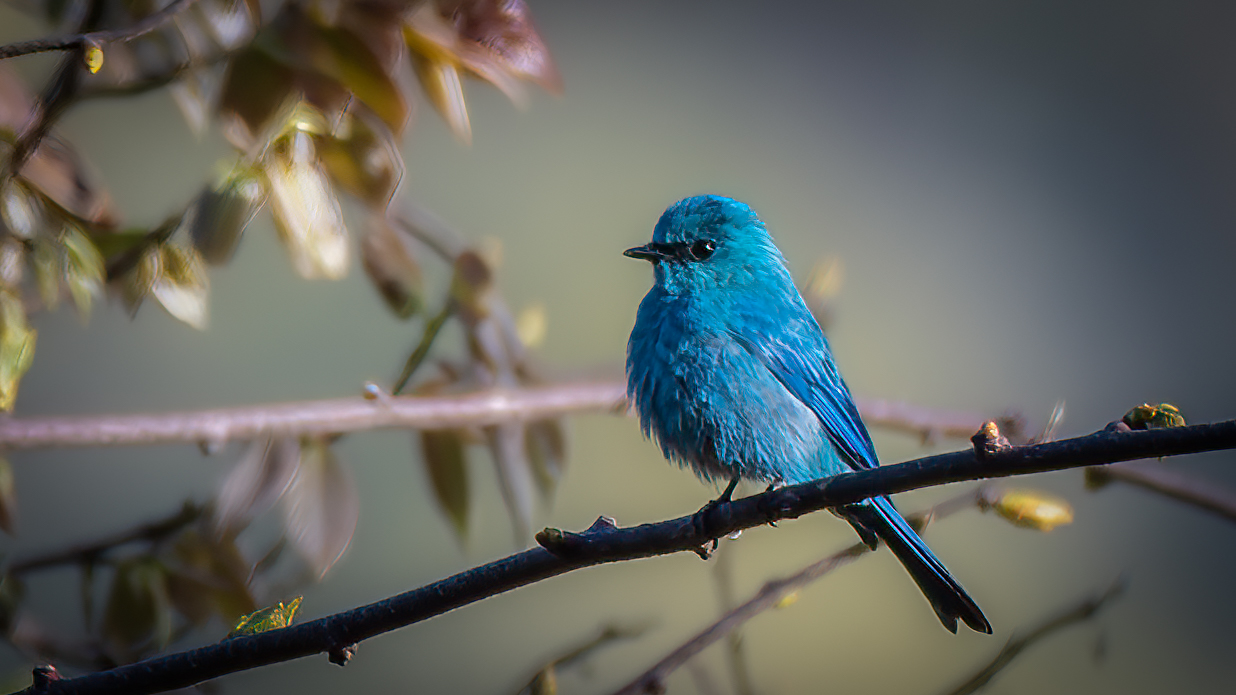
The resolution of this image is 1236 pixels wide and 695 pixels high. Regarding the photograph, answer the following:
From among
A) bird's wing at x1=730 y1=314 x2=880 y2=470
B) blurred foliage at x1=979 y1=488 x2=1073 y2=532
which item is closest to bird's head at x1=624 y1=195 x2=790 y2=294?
bird's wing at x1=730 y1=314 x2=880 y2=470

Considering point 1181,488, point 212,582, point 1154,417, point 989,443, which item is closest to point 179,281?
point 212,582

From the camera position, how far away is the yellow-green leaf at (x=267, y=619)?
1.01m

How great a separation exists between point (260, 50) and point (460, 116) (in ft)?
1.02

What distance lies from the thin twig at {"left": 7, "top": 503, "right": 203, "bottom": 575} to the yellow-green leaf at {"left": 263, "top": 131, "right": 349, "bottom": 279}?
68 centimetres

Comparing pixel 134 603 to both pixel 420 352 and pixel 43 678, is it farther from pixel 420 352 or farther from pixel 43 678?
pixel 420 352

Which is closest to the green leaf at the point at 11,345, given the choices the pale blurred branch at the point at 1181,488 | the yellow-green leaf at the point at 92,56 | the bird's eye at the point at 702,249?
the yellow-green leaf at the point at 92,56

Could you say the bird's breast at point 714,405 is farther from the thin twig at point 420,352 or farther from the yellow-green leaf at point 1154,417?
the yellow-green leaf at point 1154,417

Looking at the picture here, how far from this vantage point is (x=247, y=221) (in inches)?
47.7

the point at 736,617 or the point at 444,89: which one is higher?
the point at 444,89

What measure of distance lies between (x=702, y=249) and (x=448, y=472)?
686 millimetres

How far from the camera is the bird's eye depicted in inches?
70.6

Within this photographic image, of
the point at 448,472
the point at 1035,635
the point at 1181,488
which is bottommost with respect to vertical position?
the point at 1035,635

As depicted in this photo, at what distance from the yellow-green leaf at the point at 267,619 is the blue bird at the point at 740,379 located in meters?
0.73

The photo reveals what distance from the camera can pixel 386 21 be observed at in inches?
53.7
